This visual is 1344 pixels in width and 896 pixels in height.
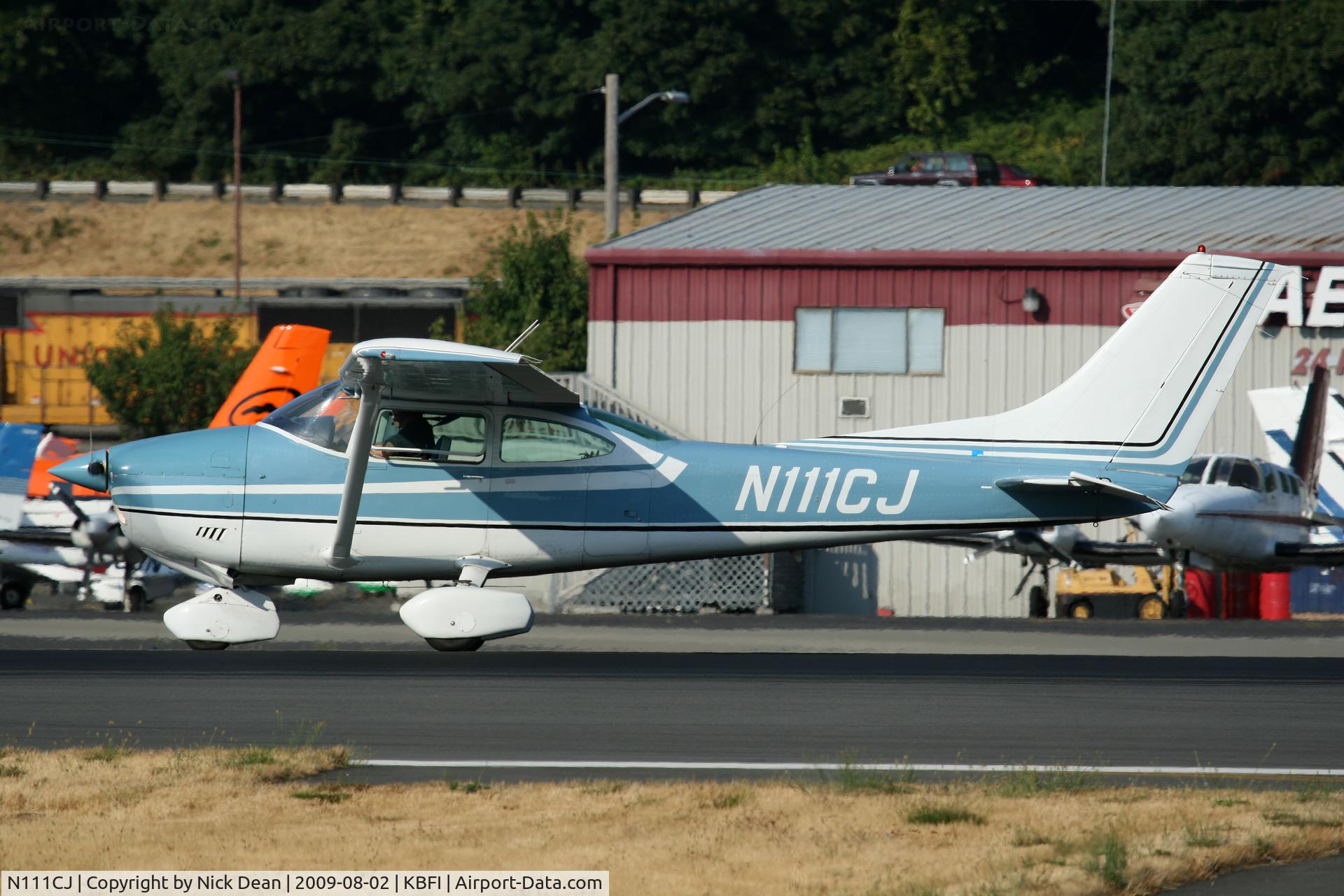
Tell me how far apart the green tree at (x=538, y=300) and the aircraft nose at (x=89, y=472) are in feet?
58.3

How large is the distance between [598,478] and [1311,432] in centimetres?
1117

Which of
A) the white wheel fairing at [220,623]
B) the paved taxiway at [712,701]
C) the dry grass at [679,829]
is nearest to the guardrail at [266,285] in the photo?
the paved taxiway at [712,701]

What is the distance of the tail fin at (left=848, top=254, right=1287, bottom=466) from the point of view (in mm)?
11992

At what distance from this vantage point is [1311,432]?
19219 mm

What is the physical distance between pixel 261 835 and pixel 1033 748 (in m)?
4.22

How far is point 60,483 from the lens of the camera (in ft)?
65.6

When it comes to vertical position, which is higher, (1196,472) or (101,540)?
(1196,472)

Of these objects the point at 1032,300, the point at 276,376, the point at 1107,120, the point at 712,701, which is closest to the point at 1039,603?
the point at 1032,300

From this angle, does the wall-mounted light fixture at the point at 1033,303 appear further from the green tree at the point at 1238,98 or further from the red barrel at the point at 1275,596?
the green tree at the point at 1238,98

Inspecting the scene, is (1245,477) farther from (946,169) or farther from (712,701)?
(946,169)

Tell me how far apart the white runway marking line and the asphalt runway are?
0.07 m

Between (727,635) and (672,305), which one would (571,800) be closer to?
(727,635)

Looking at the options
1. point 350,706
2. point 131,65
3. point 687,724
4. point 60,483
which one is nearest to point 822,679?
point 687,724

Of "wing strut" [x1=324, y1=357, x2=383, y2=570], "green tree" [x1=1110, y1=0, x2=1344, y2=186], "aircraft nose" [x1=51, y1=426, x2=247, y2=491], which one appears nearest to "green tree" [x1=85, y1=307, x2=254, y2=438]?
"aircraft nose" [x1=51, y1=426, x2=247, y2=491]
